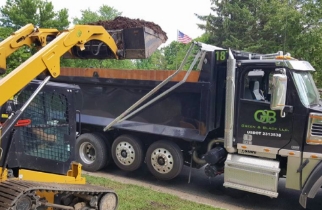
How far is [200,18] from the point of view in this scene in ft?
123

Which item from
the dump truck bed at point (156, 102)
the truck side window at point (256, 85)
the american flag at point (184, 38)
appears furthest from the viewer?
the american flag at point (184, 38)

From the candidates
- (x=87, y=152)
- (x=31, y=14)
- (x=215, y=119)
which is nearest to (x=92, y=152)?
(x=87, y=152)

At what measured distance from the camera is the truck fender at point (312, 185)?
5914 mm

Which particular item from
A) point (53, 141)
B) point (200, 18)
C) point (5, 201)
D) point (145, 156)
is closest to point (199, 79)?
point (145, 156)

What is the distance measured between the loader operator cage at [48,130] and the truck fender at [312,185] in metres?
3.64

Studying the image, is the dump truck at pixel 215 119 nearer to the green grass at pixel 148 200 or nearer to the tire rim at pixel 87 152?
the tire rim at pixel 87 152

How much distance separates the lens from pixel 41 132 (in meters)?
4.57

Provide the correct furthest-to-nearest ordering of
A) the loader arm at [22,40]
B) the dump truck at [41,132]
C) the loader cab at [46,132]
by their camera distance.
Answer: the loader arm at [22,40] → the loader cab at [46,132] → the dump truck at [41,132]

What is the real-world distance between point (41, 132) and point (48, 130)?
0.09m

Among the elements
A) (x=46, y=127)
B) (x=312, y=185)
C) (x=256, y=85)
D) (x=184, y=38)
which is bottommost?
(x=312, y=185)

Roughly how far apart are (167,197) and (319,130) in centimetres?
279

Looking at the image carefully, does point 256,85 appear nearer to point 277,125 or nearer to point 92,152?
point 277,125

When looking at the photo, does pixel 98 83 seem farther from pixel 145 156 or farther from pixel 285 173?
pixel 285 173

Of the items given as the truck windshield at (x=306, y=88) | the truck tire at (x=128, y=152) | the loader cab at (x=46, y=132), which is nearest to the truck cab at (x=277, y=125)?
the truck windshield at (x=306, y=88)
